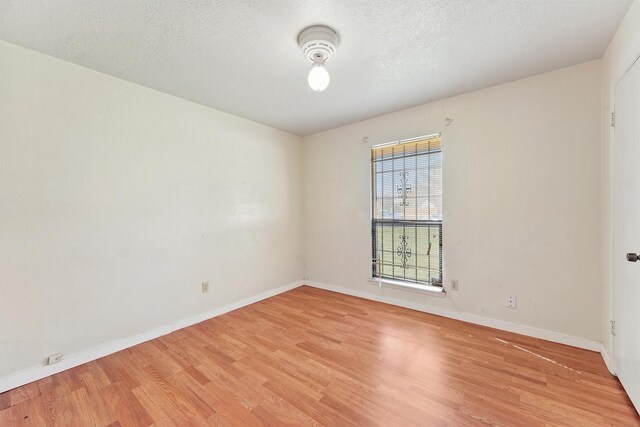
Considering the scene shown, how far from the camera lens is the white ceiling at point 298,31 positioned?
1576 millimetres

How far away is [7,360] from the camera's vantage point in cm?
185

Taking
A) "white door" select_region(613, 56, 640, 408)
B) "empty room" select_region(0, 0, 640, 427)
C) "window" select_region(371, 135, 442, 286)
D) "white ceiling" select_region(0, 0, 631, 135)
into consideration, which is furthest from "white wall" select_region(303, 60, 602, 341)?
"white door" select_region(613, 56, 640, 408)

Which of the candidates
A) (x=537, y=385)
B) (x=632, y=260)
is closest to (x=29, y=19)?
(x=632, y=260)

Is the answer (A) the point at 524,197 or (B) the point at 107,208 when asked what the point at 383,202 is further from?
(B) the point at 107,208

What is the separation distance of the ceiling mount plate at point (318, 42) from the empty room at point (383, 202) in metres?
0.01

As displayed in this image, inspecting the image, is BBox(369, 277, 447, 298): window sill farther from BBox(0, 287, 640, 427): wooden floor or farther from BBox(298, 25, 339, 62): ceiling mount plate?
BBox(298, 25, 339, 62): ceiling mount plate

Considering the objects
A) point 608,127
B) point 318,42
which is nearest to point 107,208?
point 318,42

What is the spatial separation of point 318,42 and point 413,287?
9.00 ft

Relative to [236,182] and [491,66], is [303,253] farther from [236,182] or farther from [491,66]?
[491,66]

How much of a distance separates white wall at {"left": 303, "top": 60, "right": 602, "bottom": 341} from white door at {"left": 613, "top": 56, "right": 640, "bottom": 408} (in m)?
0.40

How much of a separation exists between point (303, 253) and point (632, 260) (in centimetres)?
355

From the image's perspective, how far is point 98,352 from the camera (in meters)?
2.23

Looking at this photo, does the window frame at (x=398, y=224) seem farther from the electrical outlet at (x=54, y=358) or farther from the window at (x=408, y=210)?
the electrical outlet at (x=54, y=358)

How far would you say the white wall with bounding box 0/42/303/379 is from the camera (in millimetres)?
1912
